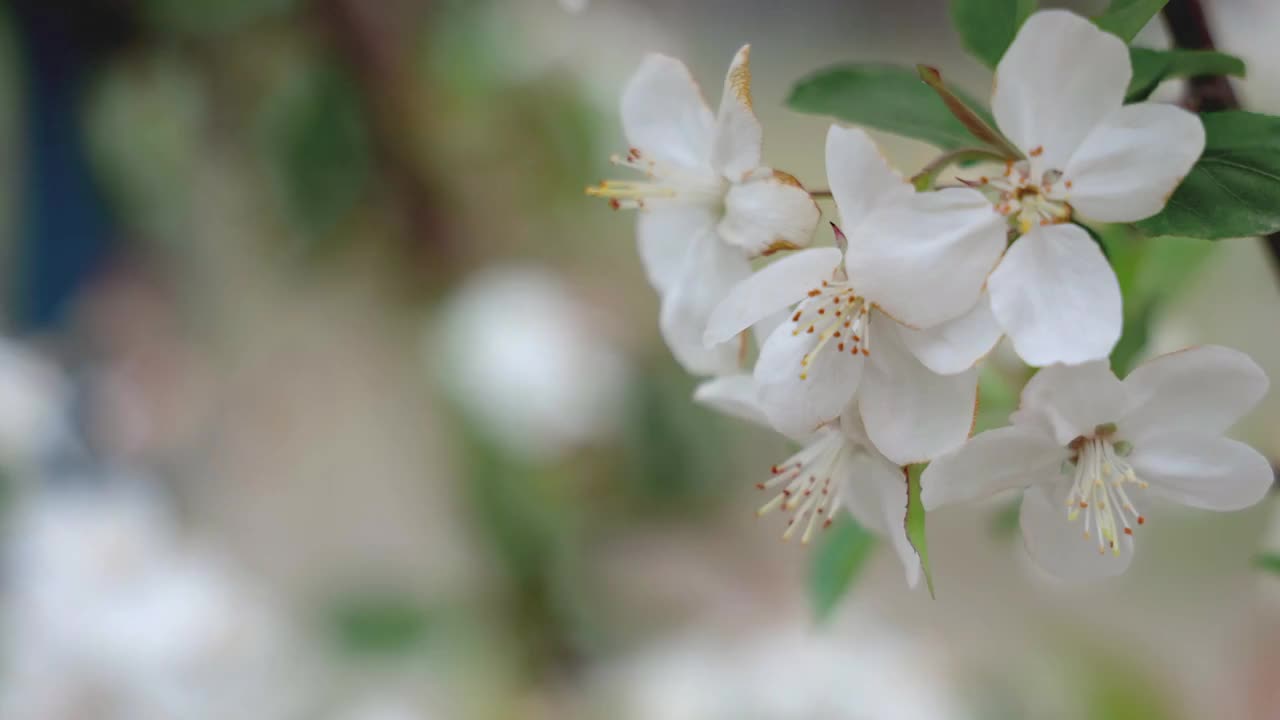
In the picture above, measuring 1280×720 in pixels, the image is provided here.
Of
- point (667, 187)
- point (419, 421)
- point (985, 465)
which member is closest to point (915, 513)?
point (985, 465)

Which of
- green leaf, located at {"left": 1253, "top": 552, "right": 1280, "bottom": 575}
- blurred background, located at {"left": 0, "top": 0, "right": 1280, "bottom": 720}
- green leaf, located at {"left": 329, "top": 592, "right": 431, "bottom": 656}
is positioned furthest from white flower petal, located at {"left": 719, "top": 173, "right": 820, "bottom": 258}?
green leaf, located at {"left": 329, "top": 592, "right": 431, "bottom": 656}

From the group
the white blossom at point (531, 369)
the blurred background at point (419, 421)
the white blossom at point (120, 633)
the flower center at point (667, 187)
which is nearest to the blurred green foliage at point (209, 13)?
the blurred background at point (419, 421)

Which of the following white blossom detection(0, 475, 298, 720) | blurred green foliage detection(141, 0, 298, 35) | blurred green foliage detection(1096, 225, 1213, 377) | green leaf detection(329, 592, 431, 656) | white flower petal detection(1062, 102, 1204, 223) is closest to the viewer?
white flower petal detection(1062, 102, 1204, 223)

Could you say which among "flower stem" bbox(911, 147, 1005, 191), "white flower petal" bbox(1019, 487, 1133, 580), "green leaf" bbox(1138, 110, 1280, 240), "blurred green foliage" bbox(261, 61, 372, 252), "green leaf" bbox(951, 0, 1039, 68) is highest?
"blurred green foliage" bbox(261, 61, 372, 252)

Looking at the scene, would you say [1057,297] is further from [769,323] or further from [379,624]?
[379,624]

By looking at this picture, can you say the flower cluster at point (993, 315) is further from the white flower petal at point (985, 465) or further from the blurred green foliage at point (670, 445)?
the blurred green foliage at point (670, 445)

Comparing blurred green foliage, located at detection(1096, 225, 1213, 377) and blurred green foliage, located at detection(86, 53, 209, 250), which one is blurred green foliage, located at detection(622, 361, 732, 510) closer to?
blurred green foliage, located at detection(86, 53, 209, 250)

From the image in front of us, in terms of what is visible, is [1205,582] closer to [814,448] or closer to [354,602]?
[354,602]
